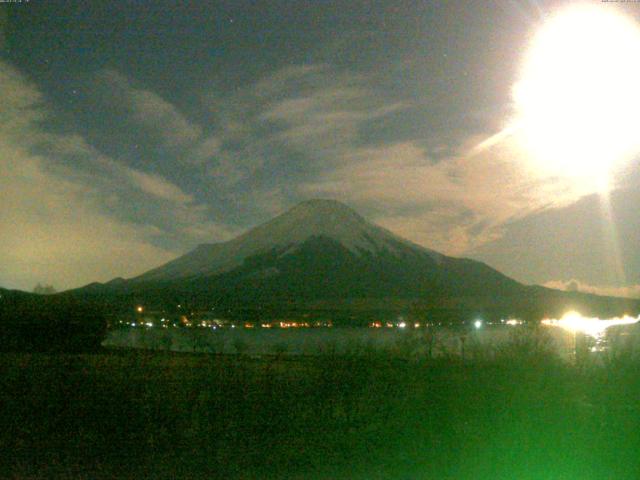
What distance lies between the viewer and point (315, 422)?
11023 mm

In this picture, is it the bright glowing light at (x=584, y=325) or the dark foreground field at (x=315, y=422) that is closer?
the dark foreground field at (x=315, y=422)

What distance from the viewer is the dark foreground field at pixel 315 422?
938 cm

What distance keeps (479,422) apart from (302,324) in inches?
1738

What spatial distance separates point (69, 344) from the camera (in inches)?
979

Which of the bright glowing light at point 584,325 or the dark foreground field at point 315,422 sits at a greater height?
the bright glowing light at point 584,325

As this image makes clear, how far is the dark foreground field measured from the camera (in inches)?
369

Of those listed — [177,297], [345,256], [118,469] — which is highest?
[345,256]

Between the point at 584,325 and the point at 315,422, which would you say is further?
the point at 584,325

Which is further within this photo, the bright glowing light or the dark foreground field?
the bright glowing light

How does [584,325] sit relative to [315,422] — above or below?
above

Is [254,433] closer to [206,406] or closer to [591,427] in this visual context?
[206,406]

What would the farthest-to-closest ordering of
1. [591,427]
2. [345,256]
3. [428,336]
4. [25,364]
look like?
[345,256]
[428,336]
[25,364]
[591,427]

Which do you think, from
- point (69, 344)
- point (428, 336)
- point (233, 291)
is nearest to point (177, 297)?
point (233, 291)

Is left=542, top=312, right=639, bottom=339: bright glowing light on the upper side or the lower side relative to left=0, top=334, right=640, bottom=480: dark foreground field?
upper
